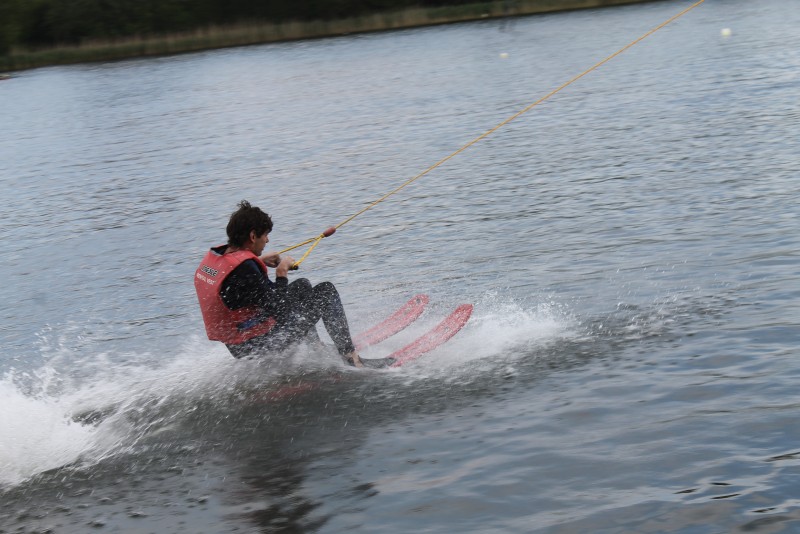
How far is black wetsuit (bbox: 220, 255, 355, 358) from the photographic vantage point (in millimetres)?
7934

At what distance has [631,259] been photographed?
1118 cm

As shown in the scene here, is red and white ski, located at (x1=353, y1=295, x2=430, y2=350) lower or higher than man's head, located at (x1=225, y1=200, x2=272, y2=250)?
lower

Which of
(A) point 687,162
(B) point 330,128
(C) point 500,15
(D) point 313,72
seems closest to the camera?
(A) point 687,162

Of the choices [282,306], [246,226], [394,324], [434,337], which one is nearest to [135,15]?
[394,324]

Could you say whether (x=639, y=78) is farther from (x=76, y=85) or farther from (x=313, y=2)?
(x=313, y=2)

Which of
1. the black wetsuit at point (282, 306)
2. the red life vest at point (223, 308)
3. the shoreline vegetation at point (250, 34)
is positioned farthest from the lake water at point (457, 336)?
the shoreline vegetation at point (250, 34)

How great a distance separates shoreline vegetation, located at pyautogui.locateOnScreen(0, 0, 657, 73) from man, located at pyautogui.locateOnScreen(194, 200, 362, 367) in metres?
45.1

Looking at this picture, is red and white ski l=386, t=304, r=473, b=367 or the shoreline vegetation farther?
the shoreline vegetation

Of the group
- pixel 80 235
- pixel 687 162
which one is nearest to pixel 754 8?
pixel 687 162

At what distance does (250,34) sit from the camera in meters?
55.2

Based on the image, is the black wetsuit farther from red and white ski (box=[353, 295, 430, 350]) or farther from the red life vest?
red and white ski (box=[353, 295, 430, 350])

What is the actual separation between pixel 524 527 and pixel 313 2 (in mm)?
53950

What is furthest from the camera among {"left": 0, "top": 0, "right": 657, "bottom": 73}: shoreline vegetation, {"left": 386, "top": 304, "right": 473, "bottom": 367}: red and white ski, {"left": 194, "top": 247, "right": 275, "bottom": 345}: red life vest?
{"left": 0, "top": 0, "right": 657, "bottom": 73}: shoreline vegetation

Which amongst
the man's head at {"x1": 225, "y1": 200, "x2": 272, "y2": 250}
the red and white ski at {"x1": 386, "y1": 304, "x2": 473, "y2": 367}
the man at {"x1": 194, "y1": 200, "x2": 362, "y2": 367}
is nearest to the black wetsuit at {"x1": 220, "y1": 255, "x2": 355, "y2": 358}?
the man at {"x1": 194, "y1": 200, "x2": 362, "y2": 367}
